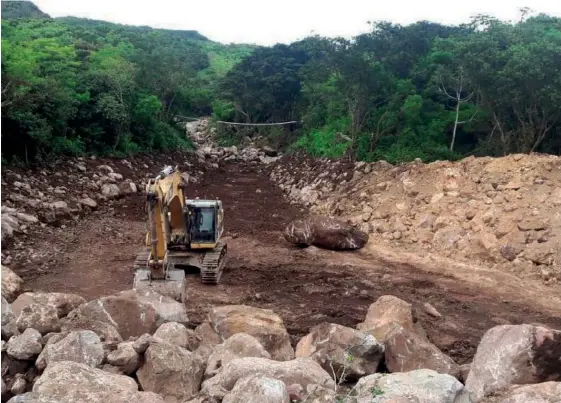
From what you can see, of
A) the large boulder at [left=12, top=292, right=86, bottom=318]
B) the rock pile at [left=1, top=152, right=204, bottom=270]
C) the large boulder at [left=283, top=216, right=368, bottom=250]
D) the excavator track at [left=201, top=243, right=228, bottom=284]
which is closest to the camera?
the large boulder at [left=12, top=292, right=86, bottom=318]

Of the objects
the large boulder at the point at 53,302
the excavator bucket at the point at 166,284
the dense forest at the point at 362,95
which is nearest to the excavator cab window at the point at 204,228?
the excavator bucket at the point at 166,284

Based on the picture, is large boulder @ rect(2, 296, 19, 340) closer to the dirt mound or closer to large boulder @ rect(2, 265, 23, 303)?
large boulder @ rect(2, 265, 23, 303)

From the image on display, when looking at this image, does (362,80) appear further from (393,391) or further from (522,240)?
(393,391)

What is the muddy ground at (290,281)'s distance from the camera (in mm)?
10469

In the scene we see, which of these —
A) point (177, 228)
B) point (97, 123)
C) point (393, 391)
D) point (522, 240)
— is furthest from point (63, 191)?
point (393, 391)

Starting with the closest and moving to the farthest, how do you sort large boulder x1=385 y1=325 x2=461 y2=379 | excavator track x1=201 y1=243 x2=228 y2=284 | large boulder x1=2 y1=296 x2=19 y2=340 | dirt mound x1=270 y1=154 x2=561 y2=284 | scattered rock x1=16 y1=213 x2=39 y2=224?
large boulder x1=385 y1=325 x2=461 y2=379 < large boulder x1=2 y1=296 x2=19 y2=340 < excavator track x1=201 y1=243 x2=228 y2=284 < dirt mound x1=270 y1=154 x2=561 y2=284 < scattered rock x1=16 y1=213 x2=39 y2=224

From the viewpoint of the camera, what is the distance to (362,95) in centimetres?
2302

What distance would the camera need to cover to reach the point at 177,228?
12078 millimetres

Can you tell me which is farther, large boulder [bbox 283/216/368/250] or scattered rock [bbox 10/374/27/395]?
large boulder [bbox 283/216/368/250]

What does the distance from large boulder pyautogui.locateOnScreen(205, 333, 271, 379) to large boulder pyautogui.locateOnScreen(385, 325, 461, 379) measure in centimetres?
158

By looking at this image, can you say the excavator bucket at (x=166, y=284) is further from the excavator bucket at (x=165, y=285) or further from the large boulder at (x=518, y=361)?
the large boulder at (x=518, y=361)

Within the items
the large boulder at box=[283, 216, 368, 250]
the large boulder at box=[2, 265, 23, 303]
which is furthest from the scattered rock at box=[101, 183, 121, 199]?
the large boulder at box=[2, 265, 23, 303]

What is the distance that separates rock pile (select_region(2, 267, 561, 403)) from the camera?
4.92 meters

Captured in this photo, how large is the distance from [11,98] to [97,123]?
6415mm
